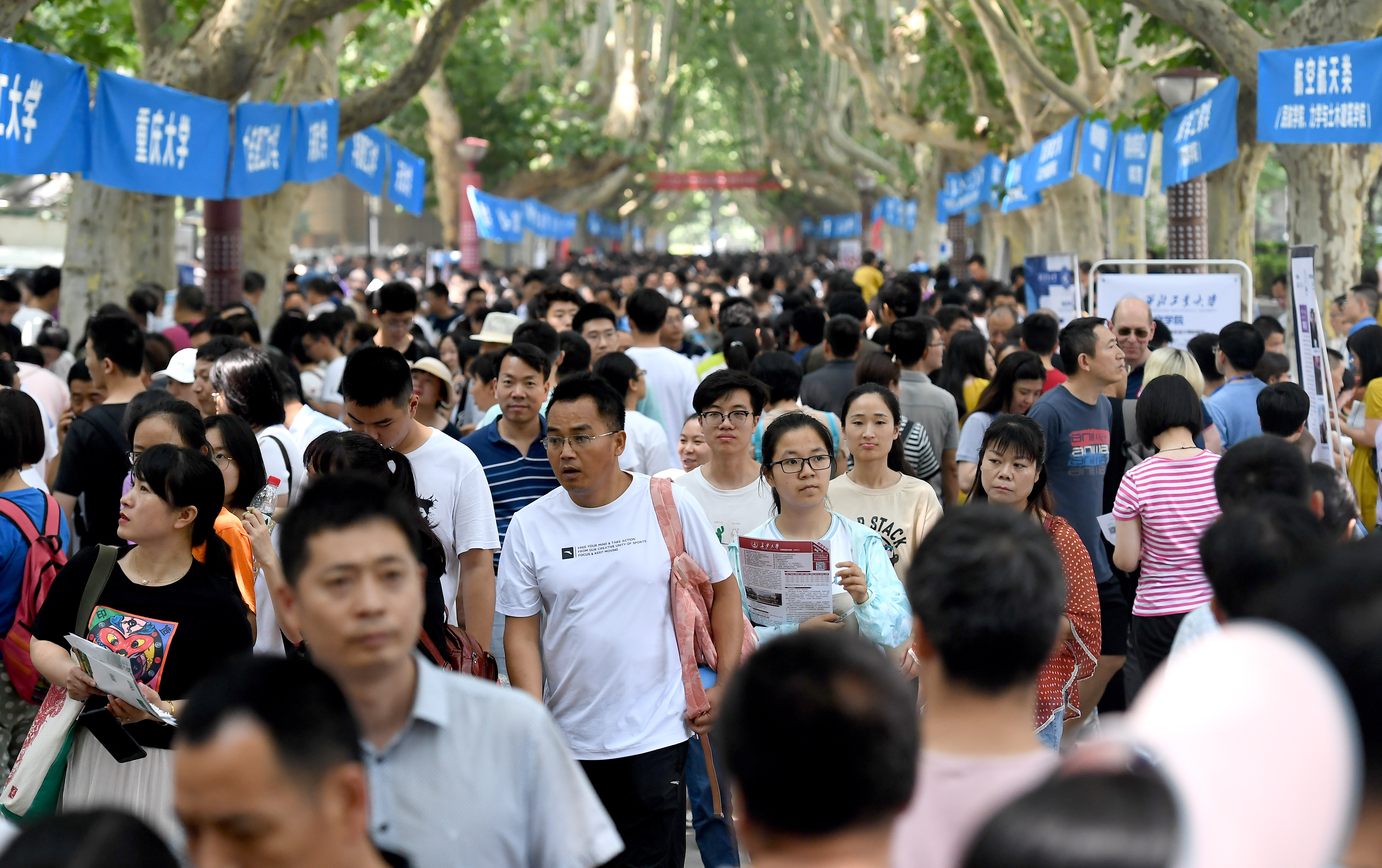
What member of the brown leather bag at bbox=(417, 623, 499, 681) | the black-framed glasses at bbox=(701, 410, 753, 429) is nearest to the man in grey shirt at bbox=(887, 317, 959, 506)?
the black-framed glasses at bbox=(701, 410, 753, 429)

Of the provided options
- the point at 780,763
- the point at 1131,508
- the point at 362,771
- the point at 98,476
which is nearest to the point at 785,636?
the point at 780,763

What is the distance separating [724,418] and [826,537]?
69 cm

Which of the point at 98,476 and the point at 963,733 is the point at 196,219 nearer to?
the point at 98,476

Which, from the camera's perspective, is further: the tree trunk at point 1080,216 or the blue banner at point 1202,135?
the tree trunk at point 1080,216

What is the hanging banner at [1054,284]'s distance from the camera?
11.2 meters

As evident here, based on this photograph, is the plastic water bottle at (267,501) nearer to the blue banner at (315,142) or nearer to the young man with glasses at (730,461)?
the young man with glasses at (730,461)

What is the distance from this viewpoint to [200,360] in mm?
6344

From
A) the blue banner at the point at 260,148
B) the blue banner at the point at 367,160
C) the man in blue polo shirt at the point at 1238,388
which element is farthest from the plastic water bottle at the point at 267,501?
the blue banner at the point at 367,160

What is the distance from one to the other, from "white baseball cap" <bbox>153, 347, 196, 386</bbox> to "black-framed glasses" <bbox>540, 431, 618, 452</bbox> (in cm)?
307

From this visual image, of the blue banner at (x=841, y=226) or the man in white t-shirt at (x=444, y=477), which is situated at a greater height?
the blue banner at (x=841, y=226)

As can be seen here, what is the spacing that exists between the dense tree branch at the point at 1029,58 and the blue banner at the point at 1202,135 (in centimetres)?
314

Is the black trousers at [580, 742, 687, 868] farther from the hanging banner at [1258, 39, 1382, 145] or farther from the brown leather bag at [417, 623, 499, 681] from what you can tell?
the hanging banner at [1258, 39, 1382, 145]

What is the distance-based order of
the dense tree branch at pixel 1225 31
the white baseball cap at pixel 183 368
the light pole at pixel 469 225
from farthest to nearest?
the light pole at pixel 469 225 → the dense tree branch at pixel 1225 31 → the white baseball cap at pixel 183 368

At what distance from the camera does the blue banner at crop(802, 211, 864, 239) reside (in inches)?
2019
